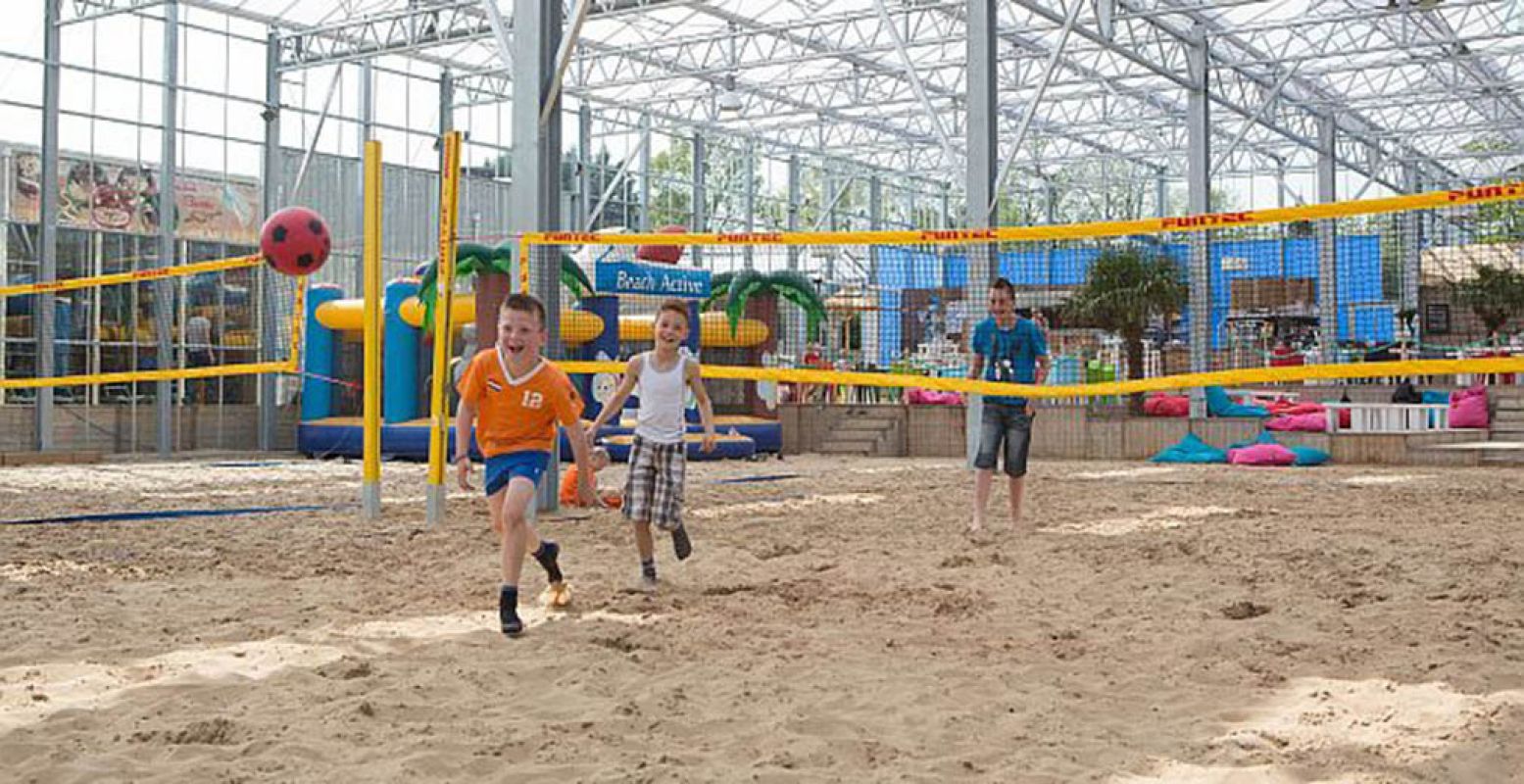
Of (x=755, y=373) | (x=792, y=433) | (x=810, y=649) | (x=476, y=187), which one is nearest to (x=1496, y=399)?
(x=792, y=433)

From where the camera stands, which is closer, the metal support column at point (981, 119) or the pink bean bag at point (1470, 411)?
the metal support column at point (981, 119)

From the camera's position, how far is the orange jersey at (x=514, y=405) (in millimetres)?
5371

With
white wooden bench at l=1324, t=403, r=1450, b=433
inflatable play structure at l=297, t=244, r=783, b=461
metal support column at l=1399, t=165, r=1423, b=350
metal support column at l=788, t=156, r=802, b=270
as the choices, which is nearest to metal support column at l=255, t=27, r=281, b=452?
inflatable play structure at l=297, t=244, r=783, b=461

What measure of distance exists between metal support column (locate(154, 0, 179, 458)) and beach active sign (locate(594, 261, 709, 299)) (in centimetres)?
707

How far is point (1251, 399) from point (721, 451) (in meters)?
8.51

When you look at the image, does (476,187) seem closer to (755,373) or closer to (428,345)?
(428,345)

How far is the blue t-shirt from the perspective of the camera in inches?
317

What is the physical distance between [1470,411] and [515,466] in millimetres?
14956

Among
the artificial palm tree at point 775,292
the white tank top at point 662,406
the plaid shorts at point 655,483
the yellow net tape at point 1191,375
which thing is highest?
the artificial palm tree at point 775,292

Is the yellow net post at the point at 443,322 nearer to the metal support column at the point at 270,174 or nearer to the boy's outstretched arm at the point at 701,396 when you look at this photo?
the boy's outstretched arm at the point at 701,396

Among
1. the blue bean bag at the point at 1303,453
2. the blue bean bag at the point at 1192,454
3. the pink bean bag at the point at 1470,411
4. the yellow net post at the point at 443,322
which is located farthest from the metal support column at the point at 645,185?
the yellow net post at the point at 443,322

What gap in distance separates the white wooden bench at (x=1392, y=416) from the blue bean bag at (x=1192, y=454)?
179 centimetres

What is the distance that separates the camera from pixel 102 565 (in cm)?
670

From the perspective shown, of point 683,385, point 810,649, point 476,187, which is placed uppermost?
point 476,187
